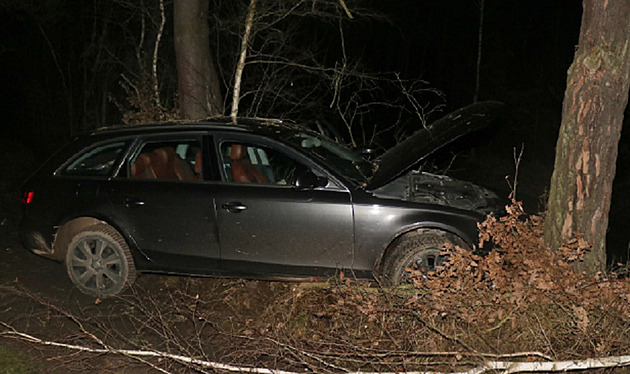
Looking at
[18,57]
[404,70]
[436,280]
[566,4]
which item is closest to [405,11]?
[404,70]

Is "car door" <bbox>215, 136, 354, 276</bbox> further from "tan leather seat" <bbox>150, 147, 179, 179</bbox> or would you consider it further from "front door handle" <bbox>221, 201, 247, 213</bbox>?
"tan leather seat" <bbox>150, 147, 179, 179</bbox>

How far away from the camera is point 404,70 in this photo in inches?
1241

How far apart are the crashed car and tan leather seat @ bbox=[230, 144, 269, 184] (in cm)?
1

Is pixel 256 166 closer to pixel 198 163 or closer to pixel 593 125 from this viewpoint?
pixel 198 163

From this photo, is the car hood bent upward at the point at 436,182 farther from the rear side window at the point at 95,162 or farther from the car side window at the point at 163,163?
the rear side window at the point at 95,162

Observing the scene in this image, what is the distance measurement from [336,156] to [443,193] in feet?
3.74

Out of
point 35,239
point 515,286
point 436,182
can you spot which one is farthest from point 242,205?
point 515,286

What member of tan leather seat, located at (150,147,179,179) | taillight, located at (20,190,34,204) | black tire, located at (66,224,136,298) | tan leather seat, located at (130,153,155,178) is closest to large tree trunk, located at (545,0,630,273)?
tan leather seat, located at (150,147,179,179)

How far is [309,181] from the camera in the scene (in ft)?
21.3

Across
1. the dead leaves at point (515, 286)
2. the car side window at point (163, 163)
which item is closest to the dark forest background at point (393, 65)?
the car side window at point (163, 163)

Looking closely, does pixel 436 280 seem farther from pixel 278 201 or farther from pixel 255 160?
pixel 255 160

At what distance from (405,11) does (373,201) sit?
90.2 ft

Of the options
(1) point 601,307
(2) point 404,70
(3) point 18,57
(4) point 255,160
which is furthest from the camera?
(2) point 404,70

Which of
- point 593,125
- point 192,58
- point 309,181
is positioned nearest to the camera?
point 593,125
